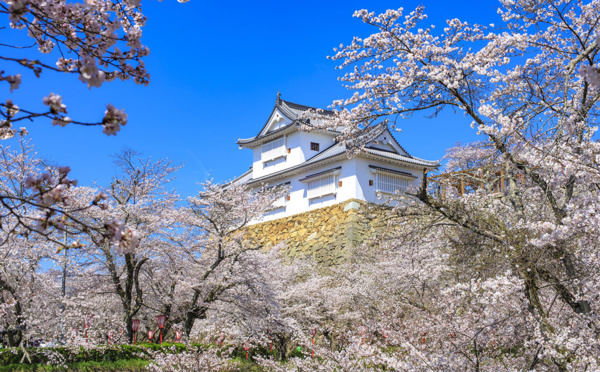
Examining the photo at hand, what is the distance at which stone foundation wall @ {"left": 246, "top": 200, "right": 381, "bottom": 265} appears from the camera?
1923cm

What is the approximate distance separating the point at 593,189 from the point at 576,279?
1305 mm

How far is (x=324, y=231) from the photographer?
20266mm

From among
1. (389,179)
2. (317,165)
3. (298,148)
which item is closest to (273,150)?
(298,148)

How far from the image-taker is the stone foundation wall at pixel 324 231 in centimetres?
1923

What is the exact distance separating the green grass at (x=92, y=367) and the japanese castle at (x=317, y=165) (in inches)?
435

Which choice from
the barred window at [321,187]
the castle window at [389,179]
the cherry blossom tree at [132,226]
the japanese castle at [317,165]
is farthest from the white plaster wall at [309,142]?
the cherry blossom tree at [132,226]

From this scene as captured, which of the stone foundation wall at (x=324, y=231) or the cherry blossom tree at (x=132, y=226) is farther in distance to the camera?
the stone foundation wall at (x=324, y=231)

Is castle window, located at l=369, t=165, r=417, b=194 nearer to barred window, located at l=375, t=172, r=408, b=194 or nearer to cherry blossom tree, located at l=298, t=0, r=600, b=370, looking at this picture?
barred window, located at l=375, t=172, r=408, b=194

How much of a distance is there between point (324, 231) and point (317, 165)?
281 centimetres

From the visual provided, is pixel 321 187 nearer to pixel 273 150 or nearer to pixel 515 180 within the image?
pixel 273 150

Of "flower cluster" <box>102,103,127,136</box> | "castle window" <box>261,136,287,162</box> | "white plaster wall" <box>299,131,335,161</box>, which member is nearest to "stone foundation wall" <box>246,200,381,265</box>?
"white plaster wall" <box>299,131,335,161</box>

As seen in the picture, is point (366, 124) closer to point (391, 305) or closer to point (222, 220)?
point (222, 220)

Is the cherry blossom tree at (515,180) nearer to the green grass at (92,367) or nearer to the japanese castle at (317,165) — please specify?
the green grass at (92,367)

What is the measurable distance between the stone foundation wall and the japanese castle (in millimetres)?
373
